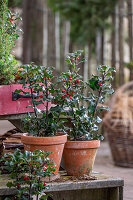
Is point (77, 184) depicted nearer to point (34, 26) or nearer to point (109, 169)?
point (109, 169)

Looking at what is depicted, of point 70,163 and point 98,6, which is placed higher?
point 98,6

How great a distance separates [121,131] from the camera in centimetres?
437

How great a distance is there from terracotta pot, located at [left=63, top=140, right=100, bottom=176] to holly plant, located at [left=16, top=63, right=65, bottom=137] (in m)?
0.13

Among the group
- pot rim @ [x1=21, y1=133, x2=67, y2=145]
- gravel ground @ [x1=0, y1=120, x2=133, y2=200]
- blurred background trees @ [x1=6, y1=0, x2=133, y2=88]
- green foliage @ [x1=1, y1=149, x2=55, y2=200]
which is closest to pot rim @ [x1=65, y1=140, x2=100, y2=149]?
pot rim @ [x1=21, y1=133, x2=67, y2=145]

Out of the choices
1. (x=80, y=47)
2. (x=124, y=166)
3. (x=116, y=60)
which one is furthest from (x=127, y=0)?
(x=124, y=166)

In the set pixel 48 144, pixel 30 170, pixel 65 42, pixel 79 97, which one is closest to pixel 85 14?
pixel 65 42

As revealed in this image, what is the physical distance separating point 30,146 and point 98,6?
467 cm

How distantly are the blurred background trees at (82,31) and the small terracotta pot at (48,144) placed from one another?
3.85m

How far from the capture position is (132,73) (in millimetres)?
5898

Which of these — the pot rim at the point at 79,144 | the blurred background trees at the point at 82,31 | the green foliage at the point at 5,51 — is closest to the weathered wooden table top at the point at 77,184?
the pot rim at the point at 79,144

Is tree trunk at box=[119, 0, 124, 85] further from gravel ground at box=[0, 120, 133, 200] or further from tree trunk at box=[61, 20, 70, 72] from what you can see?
gravel ground at box=[0, 120, 133, 200]

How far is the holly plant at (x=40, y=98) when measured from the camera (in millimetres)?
2090

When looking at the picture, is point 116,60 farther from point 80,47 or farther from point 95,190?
point 95,190

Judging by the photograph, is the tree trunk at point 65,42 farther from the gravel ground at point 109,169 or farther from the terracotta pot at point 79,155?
the terracotta pot at point 79,155
